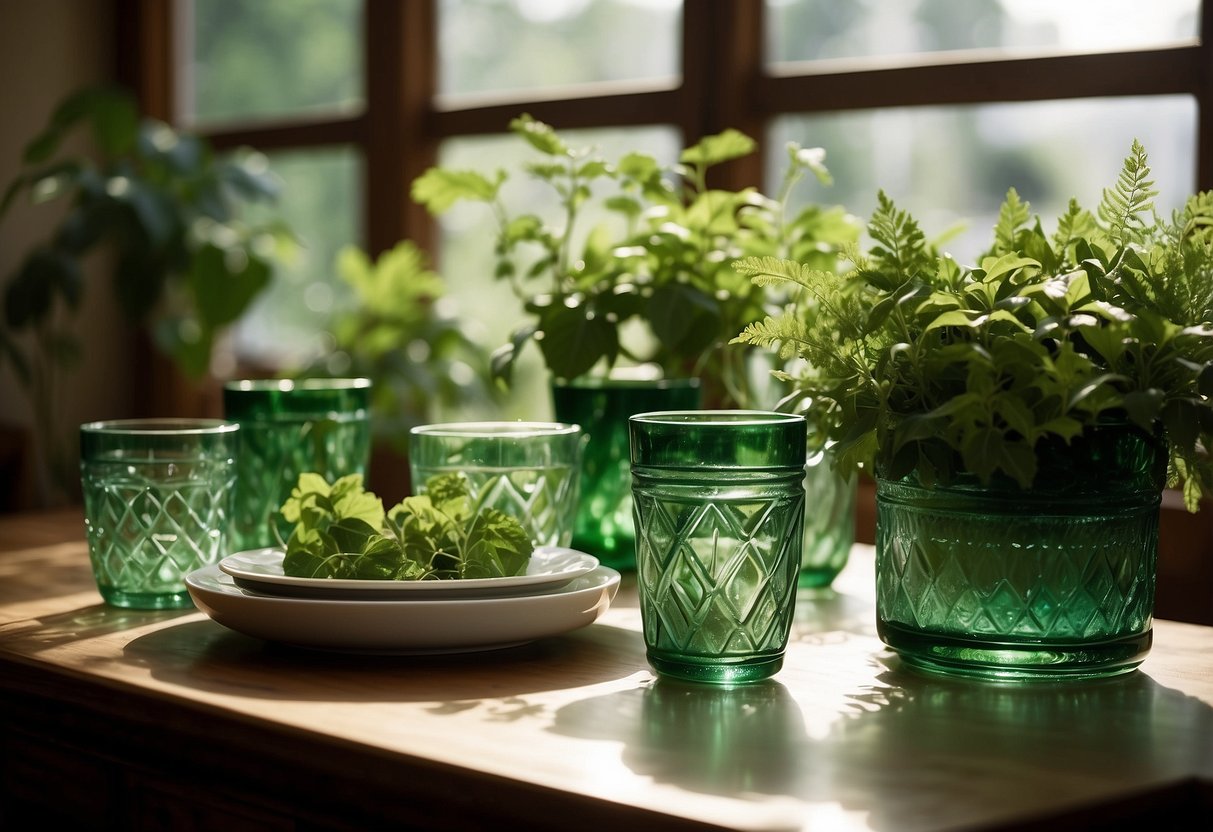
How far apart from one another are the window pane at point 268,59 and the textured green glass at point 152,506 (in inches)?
73.4

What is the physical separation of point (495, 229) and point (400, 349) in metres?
0.28

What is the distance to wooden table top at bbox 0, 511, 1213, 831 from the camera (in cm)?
61

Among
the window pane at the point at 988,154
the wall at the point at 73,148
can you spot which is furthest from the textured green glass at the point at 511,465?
the wall at the point at 73,148

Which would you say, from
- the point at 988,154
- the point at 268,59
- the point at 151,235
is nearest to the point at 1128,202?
the point at 988,154

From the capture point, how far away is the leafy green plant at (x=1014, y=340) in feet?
2.52

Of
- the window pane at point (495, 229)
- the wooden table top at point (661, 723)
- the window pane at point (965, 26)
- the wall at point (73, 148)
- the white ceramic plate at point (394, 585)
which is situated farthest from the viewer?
the wall at point (73, 148)

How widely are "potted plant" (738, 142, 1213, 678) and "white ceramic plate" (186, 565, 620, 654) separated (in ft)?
0.71

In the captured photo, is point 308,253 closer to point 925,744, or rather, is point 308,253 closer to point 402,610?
point 402,610

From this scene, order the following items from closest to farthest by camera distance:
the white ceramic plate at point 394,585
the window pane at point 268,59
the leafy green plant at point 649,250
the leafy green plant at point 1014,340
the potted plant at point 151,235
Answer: the leafy green plant at point 1014,340
the white ceramic plate at point 394,585
the leafy green plant at point 649,250
the potted plant at point 151,235
the window pane at point 268,59

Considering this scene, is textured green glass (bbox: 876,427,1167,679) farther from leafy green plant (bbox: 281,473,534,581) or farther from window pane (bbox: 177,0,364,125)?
window pane (bbox: 177,0,364,125)

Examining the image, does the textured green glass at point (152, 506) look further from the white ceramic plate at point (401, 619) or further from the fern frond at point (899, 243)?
the fern frond at point (899, 243)

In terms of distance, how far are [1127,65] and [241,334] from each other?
2.14 meters

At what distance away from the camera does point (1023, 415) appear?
29.9 inches

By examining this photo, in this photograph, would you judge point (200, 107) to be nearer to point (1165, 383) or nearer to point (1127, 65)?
point (1127, 65)
